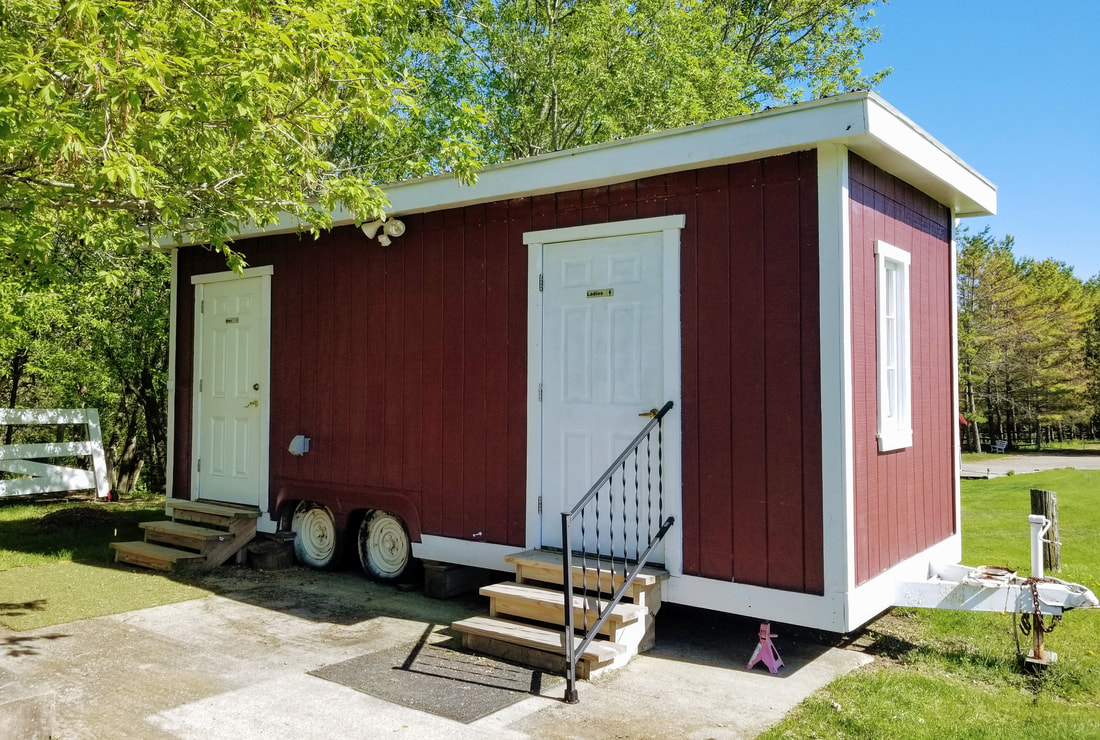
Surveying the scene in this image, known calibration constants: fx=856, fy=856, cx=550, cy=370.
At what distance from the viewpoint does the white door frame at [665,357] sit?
4969 mm

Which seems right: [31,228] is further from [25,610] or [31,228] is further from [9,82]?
[25,610]

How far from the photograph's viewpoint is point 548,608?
4.60m

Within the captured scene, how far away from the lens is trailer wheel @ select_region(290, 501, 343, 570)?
673 cm

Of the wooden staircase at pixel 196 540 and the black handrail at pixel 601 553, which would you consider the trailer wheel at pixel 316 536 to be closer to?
the wooden staircase at pixel 196 540

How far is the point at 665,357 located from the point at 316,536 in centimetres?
351

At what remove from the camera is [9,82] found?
358 cm

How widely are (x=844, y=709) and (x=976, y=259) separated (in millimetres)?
31759

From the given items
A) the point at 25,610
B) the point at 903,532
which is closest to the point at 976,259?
the point at 903,532

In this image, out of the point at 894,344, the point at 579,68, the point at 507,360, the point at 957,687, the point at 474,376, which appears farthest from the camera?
the point at 579,68

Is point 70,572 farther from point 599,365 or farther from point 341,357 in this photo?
point 599,365

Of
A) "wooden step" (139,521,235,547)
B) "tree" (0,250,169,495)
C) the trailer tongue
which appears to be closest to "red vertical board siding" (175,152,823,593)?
"wooden step" (139,521,235,547)

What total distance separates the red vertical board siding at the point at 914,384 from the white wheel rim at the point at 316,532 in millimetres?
4065

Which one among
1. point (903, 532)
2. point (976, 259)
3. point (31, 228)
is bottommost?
point (903, 532)

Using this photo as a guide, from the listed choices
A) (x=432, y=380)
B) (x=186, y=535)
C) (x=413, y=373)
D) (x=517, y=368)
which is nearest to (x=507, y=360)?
(x=517, y=368)
